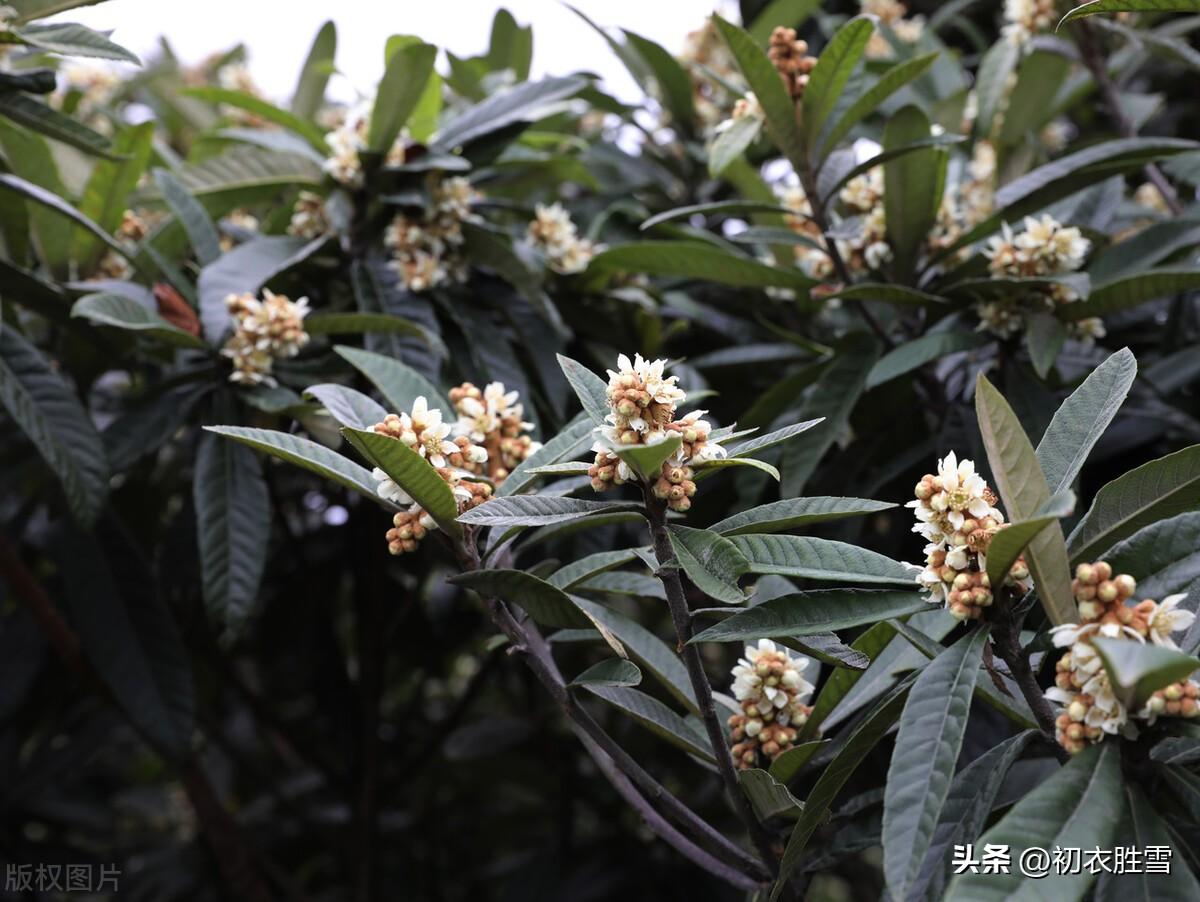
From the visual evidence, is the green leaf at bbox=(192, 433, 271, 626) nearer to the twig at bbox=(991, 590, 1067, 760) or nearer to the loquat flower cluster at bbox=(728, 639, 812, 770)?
the loquat flower cluster at bbox=(728, 639, 812, 770)

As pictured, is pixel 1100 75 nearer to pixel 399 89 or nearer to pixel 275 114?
pixel 399 89

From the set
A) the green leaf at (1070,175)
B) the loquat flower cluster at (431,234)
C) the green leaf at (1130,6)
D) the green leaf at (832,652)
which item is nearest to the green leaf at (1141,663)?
the green leaf at (832,652)

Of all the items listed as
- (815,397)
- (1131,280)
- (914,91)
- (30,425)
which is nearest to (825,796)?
(815,397)

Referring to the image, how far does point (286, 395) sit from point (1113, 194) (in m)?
1.39

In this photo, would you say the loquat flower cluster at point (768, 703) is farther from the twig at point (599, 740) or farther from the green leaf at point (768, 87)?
the green leaf at point (768, 87)

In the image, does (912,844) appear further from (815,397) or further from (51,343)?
(51,343)

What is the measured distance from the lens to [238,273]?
5.67ft

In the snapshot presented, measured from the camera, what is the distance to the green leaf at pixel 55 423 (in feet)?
5.27

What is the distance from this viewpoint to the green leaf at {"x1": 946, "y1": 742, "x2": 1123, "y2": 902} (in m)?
0.80

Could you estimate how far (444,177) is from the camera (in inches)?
74.4

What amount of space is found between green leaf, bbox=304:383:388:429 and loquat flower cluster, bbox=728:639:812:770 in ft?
1.60

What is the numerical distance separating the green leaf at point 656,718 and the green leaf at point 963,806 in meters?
0.27

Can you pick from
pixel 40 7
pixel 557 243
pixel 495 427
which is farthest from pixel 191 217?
pixel 495 427

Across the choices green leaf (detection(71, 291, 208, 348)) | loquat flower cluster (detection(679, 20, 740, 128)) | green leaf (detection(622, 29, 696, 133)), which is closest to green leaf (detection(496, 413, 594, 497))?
green leaf (detection(71, 291, 208, 348))
